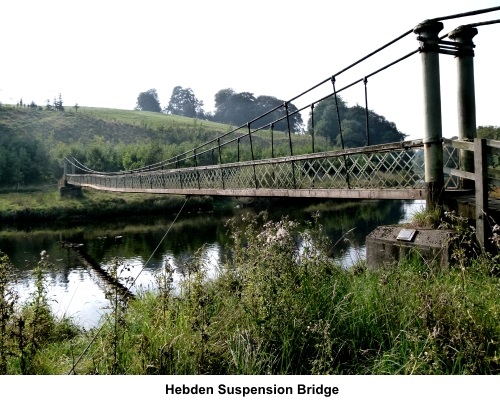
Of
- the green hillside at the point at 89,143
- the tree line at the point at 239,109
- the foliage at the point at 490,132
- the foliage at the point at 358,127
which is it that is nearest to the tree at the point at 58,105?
the green hillside at the point at 89,143

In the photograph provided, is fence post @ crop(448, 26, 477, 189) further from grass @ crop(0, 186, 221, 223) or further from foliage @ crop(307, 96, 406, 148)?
grass @ crop(0, 186, 221, 223)

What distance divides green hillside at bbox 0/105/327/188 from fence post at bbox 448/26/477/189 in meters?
15.4

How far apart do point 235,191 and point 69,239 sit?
13.7 m

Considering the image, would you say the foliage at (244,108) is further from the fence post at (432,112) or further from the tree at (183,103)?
the fence post at (432,112)

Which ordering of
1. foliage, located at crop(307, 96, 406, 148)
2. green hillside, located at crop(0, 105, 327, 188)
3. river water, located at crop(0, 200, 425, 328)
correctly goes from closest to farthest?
river water, located at crop(0, 200, 425, 328) → foliage, located at crop(307, 96, 406, 148) → green hillside, located at crop(0, 105, 327, 188)

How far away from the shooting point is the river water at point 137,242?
10438 millimetres

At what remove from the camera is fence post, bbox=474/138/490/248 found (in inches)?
156

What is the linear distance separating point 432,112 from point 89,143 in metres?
56.8

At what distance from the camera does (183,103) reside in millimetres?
97375

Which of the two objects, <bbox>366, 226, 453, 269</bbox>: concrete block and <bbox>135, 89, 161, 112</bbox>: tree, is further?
<bbox>135, 89, 161, 112</bbox>: tree

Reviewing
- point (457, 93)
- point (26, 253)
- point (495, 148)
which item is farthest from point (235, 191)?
point (26, 253)

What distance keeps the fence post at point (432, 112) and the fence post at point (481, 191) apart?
48 centimetres

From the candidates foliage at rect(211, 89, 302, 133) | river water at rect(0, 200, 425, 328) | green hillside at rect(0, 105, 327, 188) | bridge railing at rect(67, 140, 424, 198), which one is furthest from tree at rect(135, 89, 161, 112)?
bridge railing at rect(67, 140, 424, 198)
